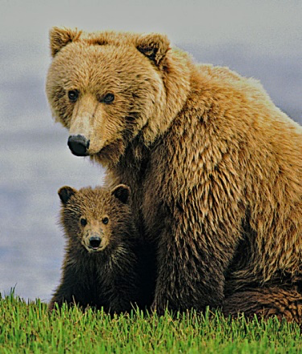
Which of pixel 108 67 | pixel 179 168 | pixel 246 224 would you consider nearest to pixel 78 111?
pixel 108 67

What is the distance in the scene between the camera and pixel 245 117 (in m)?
7.18

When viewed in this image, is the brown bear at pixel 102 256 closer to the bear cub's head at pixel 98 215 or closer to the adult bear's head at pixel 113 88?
the bear cub's head at pixel 98 215

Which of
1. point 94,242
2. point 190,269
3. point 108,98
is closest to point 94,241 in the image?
point 94,242

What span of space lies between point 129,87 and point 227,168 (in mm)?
1300

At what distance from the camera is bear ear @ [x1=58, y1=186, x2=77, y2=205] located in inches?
295

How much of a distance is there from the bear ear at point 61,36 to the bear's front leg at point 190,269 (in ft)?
7.32

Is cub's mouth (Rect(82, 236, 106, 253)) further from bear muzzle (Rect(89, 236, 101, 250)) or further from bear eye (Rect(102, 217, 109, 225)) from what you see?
bear eye (Rect(102, 217, 109, 225))

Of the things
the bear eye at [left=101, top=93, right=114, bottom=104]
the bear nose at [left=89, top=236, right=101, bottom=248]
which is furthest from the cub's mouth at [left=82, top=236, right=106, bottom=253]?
the bear eye at [left=101, top=93, right=114, bottom=104]

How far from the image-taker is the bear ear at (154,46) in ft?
22.4

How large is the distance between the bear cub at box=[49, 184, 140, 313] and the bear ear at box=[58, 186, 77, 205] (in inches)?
0.9

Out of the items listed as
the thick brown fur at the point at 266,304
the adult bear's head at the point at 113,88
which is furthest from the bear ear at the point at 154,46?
the thick brown fur at the point at 266,304

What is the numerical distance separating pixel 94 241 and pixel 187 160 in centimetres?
126

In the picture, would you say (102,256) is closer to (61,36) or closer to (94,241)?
(94,241)

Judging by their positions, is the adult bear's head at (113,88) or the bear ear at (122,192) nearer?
the adult bear's head at (113,88)
